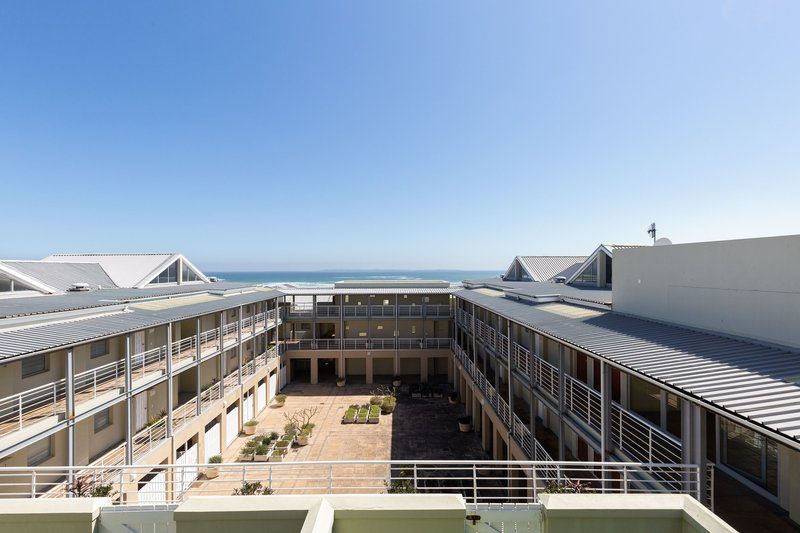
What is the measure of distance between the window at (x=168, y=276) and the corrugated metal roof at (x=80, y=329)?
13482 millimetres

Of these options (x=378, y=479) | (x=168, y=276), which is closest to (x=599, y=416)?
(x=378, y=479)

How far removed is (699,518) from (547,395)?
748cm

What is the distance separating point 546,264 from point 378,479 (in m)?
27.0

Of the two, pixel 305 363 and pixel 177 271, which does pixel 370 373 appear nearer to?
pixel 305 363

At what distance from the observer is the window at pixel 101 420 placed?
506 inches

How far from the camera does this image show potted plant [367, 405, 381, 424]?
22.1 metres

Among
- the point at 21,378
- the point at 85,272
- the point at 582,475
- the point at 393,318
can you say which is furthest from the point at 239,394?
the point at 582,475

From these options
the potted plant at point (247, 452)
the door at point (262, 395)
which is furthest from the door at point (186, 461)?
the door at point (262, 395)

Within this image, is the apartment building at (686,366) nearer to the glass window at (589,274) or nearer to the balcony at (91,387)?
the glass window at (589,274)

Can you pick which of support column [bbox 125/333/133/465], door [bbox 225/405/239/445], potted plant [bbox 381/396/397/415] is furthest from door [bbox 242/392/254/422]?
support column [bbox 125/333/133/465]

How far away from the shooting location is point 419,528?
17.9 feet

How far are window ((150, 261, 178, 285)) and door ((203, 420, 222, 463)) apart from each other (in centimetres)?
1407

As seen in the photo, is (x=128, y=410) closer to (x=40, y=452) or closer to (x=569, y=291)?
(x=40, y=452)

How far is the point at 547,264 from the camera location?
31.7m
